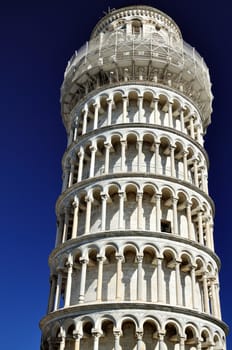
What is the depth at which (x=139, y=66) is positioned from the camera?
29.0 m

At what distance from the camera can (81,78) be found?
30.1 m

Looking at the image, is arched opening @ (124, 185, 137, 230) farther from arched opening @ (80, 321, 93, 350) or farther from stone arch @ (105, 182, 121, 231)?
arched opening @ (80, 321, 93, 350)

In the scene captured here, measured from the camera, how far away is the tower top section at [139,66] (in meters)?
28.7

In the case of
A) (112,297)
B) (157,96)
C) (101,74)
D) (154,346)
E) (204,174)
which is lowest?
(154,346)

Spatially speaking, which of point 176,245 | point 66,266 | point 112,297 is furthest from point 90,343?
point 176,245

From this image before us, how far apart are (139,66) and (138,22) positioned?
21.5 feet

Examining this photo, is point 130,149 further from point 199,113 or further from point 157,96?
point 199,113

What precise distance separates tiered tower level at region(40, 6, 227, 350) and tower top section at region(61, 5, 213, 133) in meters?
0.08

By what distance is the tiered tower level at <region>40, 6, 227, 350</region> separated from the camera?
66.1ft

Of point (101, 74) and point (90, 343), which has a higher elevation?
point (101, 74)

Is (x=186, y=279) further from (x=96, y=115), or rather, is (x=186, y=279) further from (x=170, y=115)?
(x=96, y=115)

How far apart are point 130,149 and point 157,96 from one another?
417 centimetres

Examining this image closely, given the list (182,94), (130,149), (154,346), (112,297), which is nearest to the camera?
(154,346)

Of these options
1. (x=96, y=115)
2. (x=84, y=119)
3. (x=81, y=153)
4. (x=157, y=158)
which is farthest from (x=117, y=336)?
(x=84, y=119)
